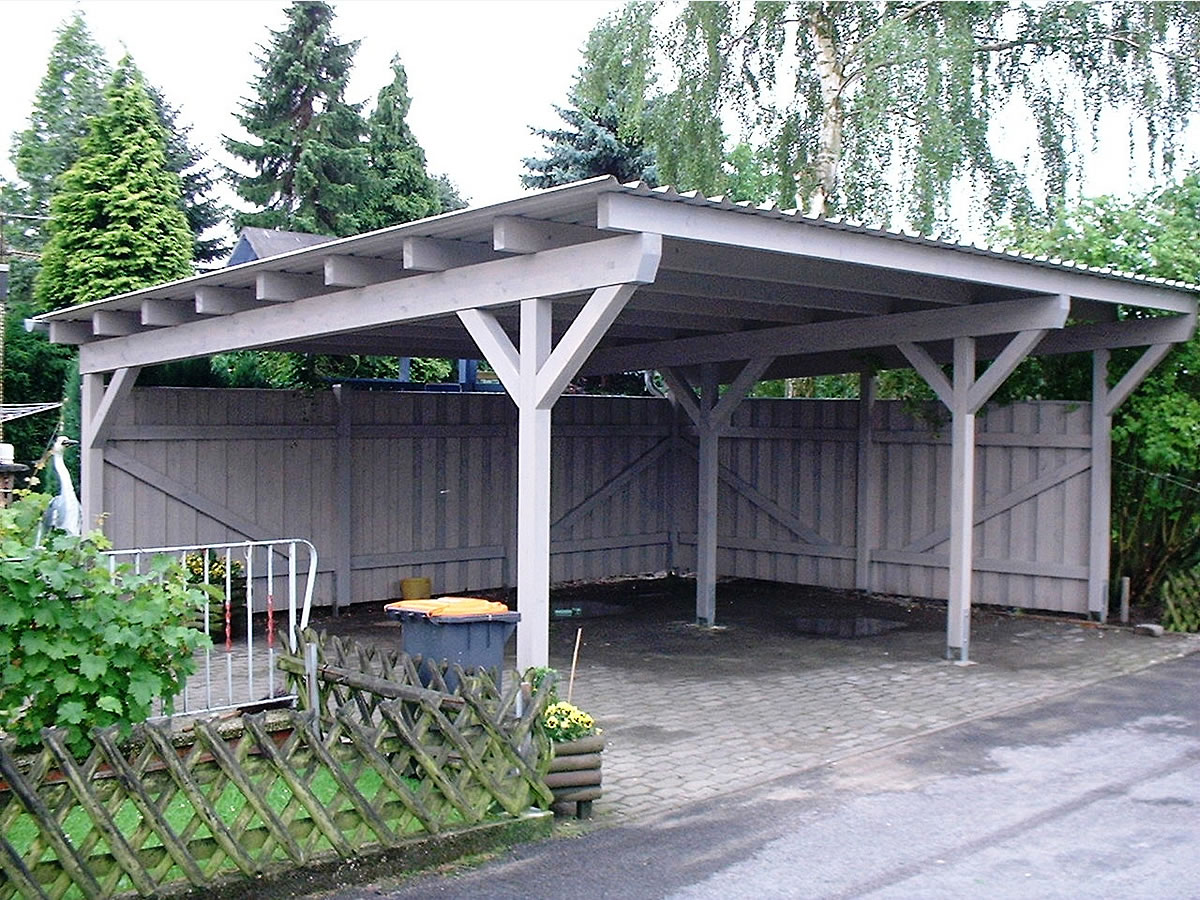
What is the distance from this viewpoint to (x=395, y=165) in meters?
29.0

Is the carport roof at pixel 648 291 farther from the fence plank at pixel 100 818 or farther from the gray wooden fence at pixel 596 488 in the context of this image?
the fence plank at pixel 100 818

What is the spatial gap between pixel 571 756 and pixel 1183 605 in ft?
23.7

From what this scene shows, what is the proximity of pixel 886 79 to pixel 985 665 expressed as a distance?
36.0 feet

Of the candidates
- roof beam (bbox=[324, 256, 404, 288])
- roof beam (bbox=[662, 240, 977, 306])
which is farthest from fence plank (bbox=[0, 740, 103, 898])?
roof beam (bbox=[662, 240, 977, 306])

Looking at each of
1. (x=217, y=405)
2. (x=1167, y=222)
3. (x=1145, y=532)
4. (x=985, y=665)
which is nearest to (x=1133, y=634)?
(x=1145, y=532)

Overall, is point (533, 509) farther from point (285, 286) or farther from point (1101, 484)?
Answer: point (1101, 484)

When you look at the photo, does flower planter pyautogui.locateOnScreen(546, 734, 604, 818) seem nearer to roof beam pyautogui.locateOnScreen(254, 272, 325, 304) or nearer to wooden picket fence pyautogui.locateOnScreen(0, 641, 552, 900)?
wooden picket fence pyautogui.locateOnScreen(0, 641, 552, 900)

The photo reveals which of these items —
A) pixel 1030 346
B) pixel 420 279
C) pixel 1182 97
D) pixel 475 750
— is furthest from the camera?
pixel 1182 97

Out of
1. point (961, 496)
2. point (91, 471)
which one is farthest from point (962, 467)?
point (91, 471)

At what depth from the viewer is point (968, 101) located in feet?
59.3

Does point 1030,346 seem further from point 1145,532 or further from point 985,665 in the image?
point 1145,532

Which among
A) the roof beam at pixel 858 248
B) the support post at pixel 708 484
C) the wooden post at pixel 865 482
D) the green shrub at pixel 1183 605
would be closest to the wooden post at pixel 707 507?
the support post at pixel 708 484

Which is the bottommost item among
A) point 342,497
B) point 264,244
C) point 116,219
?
point 342,497

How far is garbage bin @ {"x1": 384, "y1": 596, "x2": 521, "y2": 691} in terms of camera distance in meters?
6.00
